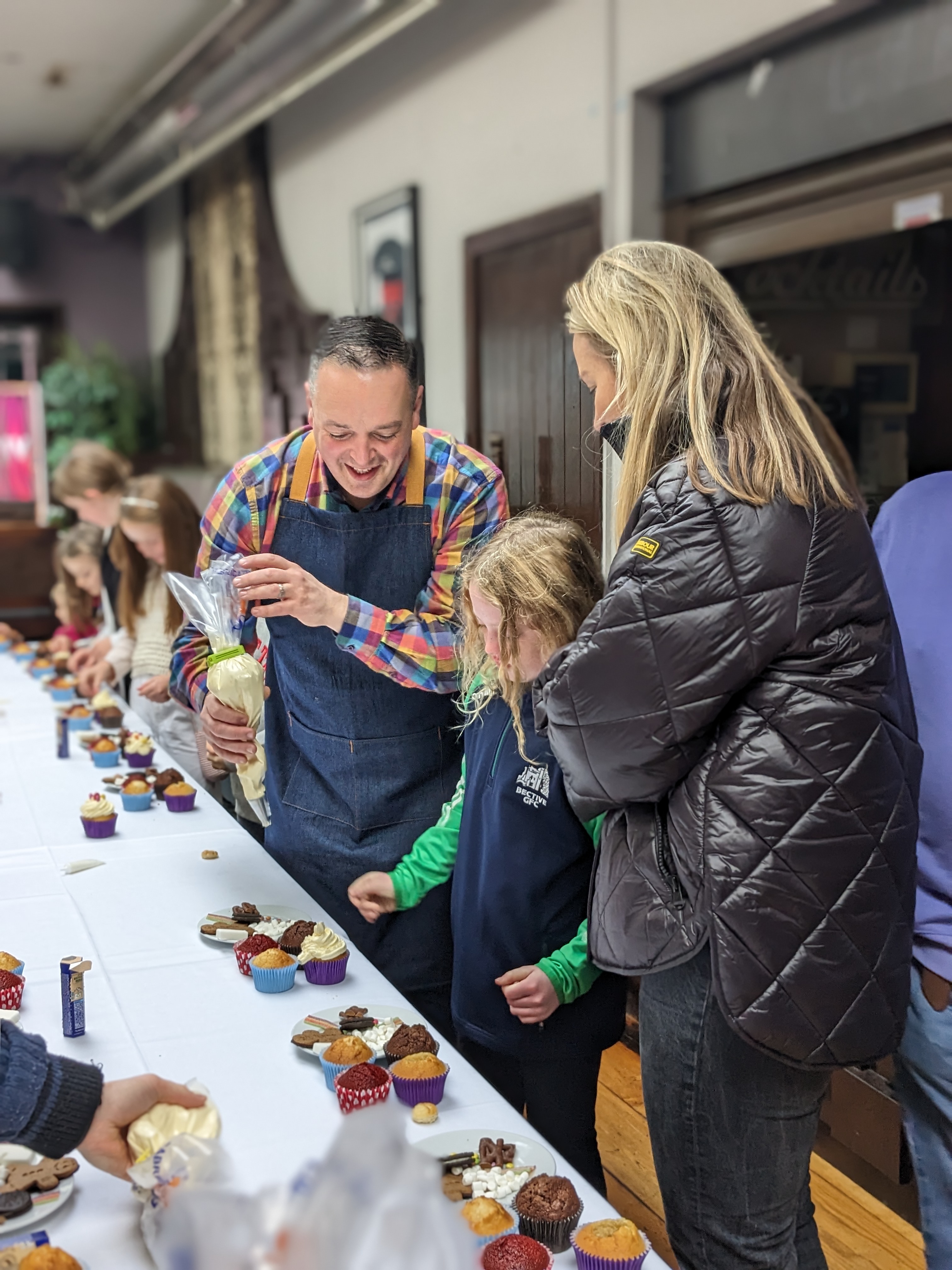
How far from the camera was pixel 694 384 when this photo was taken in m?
1.40

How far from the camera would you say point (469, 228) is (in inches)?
181

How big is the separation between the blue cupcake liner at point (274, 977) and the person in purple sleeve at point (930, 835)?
857 mm

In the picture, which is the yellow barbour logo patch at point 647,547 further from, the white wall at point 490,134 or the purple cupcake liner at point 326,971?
the white wall at point 490,134

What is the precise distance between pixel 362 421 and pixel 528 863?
2.54 ft

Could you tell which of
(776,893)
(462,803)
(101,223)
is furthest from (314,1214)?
(101,223)

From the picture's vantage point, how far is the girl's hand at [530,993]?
5.84 feet

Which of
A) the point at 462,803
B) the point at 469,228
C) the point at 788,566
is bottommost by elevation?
the point at 462,803

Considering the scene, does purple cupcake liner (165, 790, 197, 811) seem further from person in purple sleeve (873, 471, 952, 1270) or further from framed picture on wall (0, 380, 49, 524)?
framed picture on wall (0, 380, 49, 524)

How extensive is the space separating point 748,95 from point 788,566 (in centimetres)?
255

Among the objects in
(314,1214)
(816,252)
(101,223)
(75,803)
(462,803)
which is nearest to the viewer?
(314,1214)

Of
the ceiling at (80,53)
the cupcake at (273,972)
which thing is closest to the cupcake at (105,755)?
the cupcake at (273,972)

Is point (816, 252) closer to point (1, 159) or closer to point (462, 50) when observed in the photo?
point (462, 50)

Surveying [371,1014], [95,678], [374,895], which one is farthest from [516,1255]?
[95,678]

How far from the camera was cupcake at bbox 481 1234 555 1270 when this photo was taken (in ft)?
3.54
